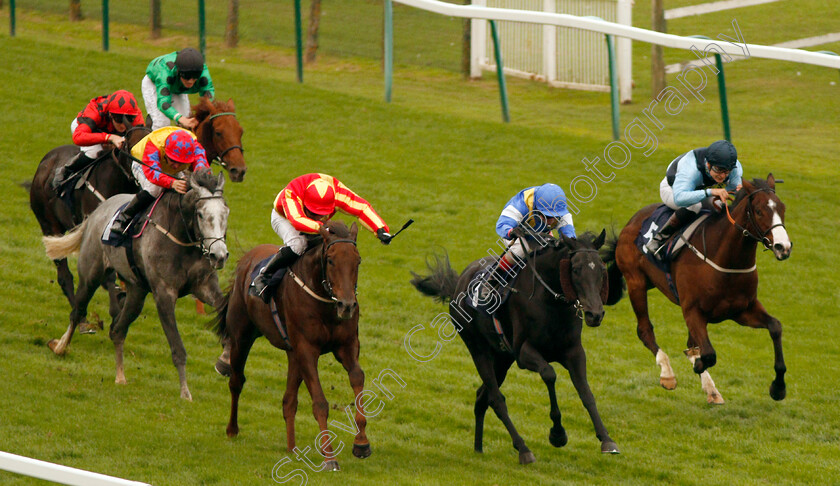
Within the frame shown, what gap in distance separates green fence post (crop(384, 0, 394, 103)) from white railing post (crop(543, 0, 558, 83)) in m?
3.09

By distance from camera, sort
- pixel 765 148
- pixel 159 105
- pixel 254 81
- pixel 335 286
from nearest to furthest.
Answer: pixel 335 286, pixel 159 105, pixel 765 148, pixel 254 81

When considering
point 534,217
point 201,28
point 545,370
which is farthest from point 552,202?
point 201,28

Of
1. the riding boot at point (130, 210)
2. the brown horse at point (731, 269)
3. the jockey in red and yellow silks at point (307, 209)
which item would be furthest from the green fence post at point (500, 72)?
the jockey in red and yellow silks at point (307, 209)

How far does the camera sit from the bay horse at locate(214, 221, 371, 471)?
6762mm

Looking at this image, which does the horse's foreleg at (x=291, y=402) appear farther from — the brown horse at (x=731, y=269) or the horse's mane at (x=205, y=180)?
the brown horse at (x=731, y=269)

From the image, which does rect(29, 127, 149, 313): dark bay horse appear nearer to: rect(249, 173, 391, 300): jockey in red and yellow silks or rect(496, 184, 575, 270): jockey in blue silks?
rect(249, 173, 391, 300): jockey in red and yellow silks

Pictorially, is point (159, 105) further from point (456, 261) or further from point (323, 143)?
point (323, 143)

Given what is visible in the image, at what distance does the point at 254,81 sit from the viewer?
19969mm

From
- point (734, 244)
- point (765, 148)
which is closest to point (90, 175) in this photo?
point (734, 244)

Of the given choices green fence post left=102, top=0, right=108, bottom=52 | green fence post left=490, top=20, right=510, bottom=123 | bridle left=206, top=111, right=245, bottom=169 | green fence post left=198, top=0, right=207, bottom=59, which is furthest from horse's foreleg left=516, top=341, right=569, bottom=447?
green fence post left=102, top=0, right=108, bottom=52

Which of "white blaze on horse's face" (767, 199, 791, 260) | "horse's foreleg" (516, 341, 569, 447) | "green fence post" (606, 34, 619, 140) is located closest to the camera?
"horse's foreleg" (516, 341, 569, 447)

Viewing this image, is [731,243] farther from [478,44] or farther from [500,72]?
[478,44]

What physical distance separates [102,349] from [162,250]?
1.94 m

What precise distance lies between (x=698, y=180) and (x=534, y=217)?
1824 millimetres
